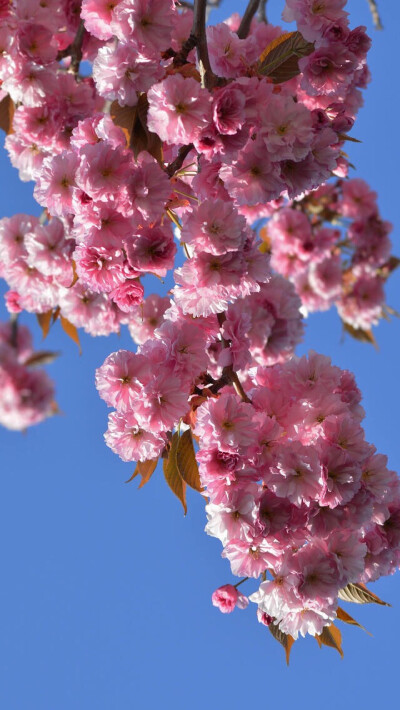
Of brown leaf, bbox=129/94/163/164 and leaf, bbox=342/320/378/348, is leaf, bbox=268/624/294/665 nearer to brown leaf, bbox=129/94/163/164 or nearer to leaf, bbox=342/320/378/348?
brown leaf, bbox=129/94/163/164

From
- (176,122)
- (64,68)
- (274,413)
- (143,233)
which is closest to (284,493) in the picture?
(274,413)

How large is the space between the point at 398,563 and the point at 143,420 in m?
0.83

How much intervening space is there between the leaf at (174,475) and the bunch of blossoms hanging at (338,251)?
274 cm

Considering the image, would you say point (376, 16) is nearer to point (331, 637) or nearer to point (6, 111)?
point (6, 111)

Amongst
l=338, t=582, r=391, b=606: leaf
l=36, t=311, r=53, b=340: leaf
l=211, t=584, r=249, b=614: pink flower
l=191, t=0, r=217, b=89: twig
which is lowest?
l=338, t=582, r=391, b=606: leaf

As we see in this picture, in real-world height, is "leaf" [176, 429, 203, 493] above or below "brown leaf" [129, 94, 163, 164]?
below

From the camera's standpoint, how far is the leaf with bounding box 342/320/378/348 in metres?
4.55

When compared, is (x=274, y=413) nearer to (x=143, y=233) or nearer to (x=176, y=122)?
(x=143, y=233)

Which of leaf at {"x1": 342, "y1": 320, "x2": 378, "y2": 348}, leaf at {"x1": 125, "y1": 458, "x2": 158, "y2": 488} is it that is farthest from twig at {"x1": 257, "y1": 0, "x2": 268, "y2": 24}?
leaf at {"x1": 342, "y1": 320, "x2": 378, "y2": 348}

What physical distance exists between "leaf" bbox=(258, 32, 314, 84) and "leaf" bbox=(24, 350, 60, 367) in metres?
2.21

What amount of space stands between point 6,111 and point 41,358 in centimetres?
172

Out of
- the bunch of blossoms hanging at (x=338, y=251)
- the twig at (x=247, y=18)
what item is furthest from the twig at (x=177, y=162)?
the bunch of blossoms hanging at (x=338, y=251)

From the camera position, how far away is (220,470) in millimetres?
1681

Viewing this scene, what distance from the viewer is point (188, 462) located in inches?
73.4
